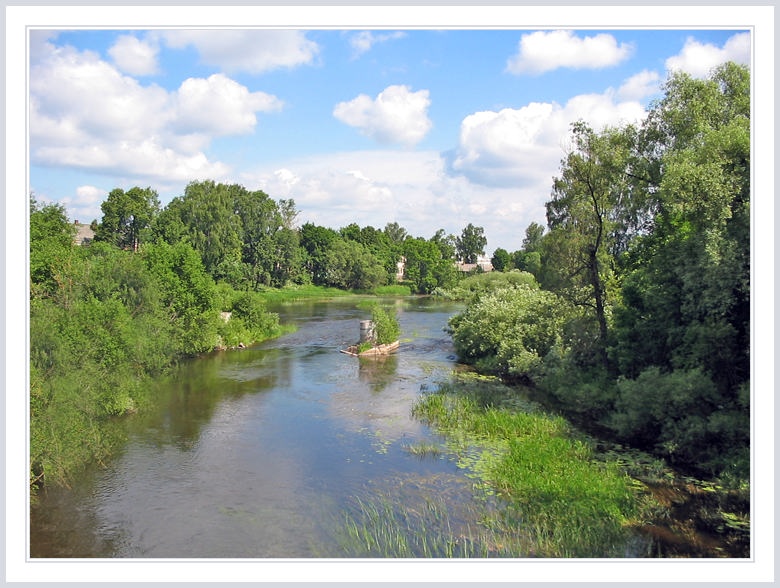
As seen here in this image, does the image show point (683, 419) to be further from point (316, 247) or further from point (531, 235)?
point (531, 235)

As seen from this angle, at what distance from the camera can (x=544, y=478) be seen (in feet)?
46.2

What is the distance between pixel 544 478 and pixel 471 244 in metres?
134

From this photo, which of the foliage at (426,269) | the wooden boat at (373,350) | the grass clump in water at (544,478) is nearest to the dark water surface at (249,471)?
the grass clump in water at (544,478)

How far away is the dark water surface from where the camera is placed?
12023mm

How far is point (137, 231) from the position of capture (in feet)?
225

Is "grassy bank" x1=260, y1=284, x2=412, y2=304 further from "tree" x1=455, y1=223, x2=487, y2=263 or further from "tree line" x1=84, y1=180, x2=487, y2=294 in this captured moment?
"tree" x1=455, y1=223, x2=487, y2=263

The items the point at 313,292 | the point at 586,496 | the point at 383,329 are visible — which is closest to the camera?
the point at 586,496

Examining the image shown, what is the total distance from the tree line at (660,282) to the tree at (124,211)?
176ft

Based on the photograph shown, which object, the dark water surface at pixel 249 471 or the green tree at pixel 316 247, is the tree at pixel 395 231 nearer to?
the green tree at pixel 316 247

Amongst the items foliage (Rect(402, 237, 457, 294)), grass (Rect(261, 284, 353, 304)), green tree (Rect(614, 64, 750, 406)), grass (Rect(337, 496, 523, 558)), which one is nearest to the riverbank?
grass (Rect(337, 496, 523, 558))

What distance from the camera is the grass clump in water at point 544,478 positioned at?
1147cm

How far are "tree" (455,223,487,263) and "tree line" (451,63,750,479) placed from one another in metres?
120

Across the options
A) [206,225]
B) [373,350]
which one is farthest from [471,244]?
[373,350]
